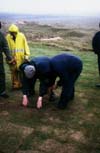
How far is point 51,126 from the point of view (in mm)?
6246

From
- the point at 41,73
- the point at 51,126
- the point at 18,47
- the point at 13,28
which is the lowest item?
the point at 51,126

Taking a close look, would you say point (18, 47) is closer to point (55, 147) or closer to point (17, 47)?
point (17, 47)

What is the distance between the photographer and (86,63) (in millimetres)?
11758

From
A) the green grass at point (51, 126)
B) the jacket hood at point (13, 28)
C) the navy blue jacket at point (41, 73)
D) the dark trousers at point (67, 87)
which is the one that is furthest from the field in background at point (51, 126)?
the jacket hood at point (13, 28)

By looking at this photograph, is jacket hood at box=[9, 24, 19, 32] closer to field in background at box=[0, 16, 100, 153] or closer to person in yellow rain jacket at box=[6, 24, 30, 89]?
person in yellow rain jacket at box=[6, 24, 30, 89]

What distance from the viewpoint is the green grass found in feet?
18.1

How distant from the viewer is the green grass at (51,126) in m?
5.50

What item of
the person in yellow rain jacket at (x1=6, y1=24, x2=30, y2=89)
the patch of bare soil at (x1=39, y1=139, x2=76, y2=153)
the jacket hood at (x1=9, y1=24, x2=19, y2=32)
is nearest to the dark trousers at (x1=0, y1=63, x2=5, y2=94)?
the person in yellow rain jacket at (x1=6, y1=24, x2=30, y2=89)

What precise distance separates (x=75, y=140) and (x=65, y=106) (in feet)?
4.67

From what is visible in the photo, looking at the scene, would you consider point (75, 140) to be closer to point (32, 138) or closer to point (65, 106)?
point (32, 138)

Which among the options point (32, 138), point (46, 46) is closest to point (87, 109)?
point (32, 138)

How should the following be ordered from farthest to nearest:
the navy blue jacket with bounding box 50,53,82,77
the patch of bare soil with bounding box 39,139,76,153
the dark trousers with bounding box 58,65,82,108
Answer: the dark trousers with bounding box 58,65,82,108
the navy blue jacket with bounding box 50,53,82,77
the patch of bare soil with bounding box 39,139,76,153

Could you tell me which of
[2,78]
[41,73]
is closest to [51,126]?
[41,73]

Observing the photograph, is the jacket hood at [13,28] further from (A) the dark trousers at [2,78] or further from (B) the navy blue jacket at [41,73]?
(B) the navy blue jacket at [41,73]
